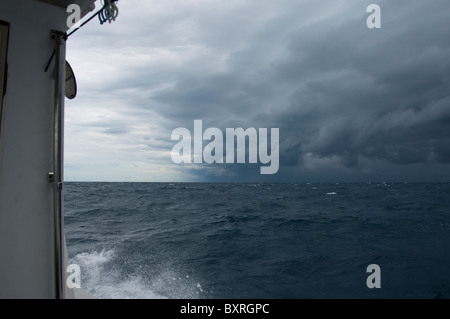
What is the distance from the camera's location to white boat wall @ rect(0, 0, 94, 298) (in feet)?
7.97

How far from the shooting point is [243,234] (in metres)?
13.5

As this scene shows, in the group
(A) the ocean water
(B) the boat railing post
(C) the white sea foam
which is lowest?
(A) the ocean water

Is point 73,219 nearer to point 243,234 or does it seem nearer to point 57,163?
point 243,234

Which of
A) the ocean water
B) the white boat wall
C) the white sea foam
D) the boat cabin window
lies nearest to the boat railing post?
the white boat wall

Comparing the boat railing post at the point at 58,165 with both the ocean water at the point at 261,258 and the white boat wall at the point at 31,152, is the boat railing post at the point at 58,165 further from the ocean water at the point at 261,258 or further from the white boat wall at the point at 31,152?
the ocean water at the point at 261,258

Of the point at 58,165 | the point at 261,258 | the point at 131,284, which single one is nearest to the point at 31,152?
the point at 58,165

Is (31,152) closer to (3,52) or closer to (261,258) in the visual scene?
(3,52)

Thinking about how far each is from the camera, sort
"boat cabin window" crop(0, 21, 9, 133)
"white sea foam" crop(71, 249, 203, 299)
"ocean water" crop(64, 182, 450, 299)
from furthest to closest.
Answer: "ocean water" crop(64, 182, 450, 299) → "white sea foam" crop(71, 249, 203, 299) → "boat cabin window" crop(0, 21, 9, 133)

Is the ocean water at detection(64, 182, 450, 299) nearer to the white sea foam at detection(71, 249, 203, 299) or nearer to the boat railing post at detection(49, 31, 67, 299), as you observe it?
the white sea foam at detection(71, 249, 203, 299)

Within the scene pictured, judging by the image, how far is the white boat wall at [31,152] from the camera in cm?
243

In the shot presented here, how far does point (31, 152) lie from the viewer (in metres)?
2.51

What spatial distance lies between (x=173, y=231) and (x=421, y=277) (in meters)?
10.6

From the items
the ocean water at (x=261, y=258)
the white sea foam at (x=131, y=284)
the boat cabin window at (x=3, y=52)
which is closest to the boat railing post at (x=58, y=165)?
the boat cabin window at (x=3, y=52)
